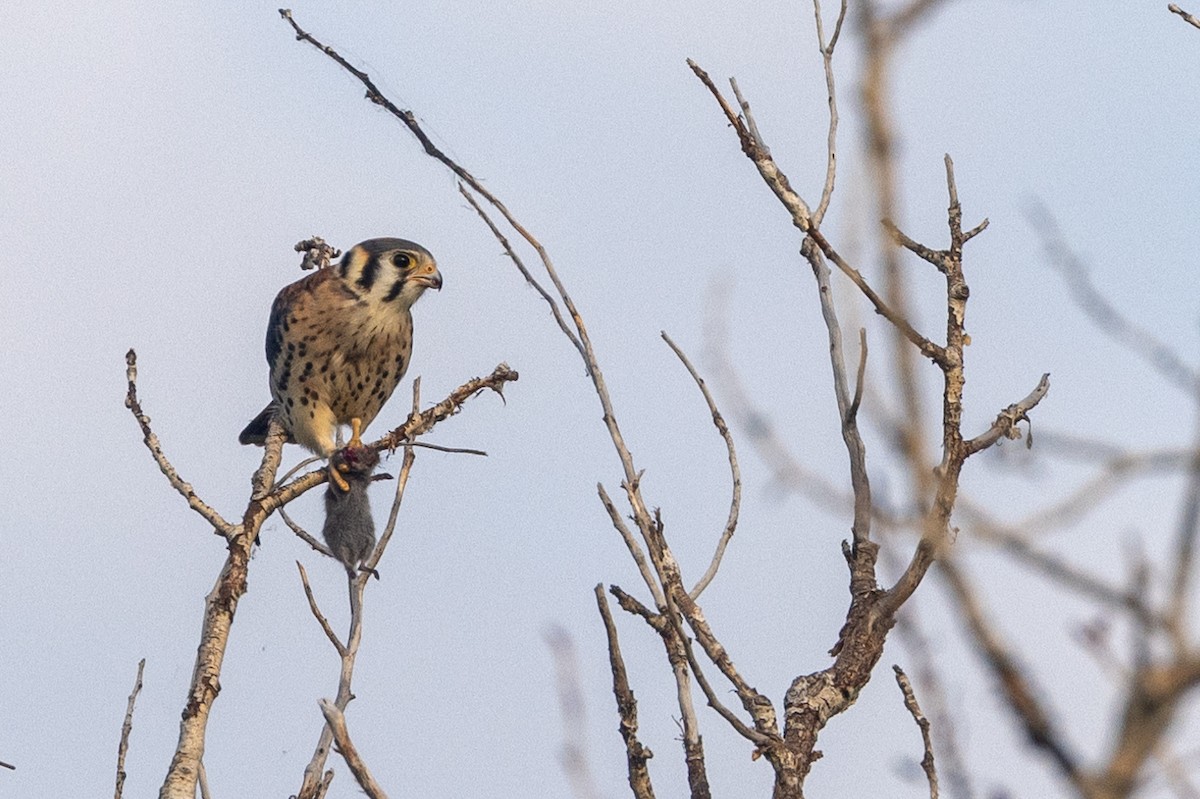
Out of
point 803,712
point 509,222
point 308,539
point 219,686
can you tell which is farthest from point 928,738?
point 308,539

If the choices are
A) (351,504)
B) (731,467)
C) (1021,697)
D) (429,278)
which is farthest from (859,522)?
(429,278)

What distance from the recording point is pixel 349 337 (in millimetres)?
6062

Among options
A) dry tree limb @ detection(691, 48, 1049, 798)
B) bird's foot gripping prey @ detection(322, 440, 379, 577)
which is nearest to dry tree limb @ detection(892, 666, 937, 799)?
dry tree limb @ detection(691, 48, 1049, 798)

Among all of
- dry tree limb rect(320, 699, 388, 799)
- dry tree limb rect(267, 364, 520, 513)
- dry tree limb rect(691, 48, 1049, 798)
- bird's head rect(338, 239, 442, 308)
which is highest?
bird's head rect(338, 239, 442, 308)

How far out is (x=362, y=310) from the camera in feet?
20.0

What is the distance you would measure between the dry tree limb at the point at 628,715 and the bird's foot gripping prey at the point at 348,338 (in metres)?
3.33

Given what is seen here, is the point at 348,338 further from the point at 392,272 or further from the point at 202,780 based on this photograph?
the point at 202,780

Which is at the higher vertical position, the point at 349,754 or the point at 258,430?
the point at 258,430

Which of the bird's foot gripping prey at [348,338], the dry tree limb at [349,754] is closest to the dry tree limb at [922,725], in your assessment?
the dry tree limb at [349,754]

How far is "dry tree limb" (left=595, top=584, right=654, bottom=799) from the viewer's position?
2592 mm

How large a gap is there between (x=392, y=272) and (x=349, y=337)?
0.31 metres

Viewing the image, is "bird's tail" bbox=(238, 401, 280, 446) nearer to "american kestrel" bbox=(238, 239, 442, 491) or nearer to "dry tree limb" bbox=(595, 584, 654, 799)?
"american kestrel" bbox=(238, 239, 442, 491)

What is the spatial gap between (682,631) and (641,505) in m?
0.31

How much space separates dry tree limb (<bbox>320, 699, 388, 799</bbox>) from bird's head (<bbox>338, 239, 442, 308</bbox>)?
13.6 feet
